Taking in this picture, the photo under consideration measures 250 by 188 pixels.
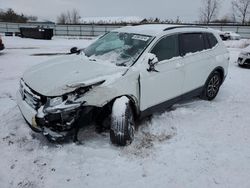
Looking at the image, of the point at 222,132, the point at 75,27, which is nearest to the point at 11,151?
the point at 222,132

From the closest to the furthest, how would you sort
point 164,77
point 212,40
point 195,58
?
point 164,77 < point 195,58 < point 212,40

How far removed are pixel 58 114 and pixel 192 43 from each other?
3.08m

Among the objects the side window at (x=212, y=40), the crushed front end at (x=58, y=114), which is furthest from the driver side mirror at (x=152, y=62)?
the side window at (x=212, y=40)

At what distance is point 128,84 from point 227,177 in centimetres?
178

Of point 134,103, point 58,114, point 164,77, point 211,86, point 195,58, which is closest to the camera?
point 58,114

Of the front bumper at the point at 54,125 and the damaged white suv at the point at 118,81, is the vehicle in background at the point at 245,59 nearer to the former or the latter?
the damaged white suv at the point at 118,81

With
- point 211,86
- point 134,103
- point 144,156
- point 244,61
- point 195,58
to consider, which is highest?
point 195,58

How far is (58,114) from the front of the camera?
10.7 ft

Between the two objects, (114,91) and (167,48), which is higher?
(167,48)

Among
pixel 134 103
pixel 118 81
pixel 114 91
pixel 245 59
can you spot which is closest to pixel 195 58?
pixel 134 103

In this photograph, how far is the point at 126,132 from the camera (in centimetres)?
361

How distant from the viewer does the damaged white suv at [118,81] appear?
3.37 m

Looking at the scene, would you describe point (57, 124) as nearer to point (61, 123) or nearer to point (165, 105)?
point (61, 123)

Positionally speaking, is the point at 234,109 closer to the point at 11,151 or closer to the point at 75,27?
the point at 11,151
